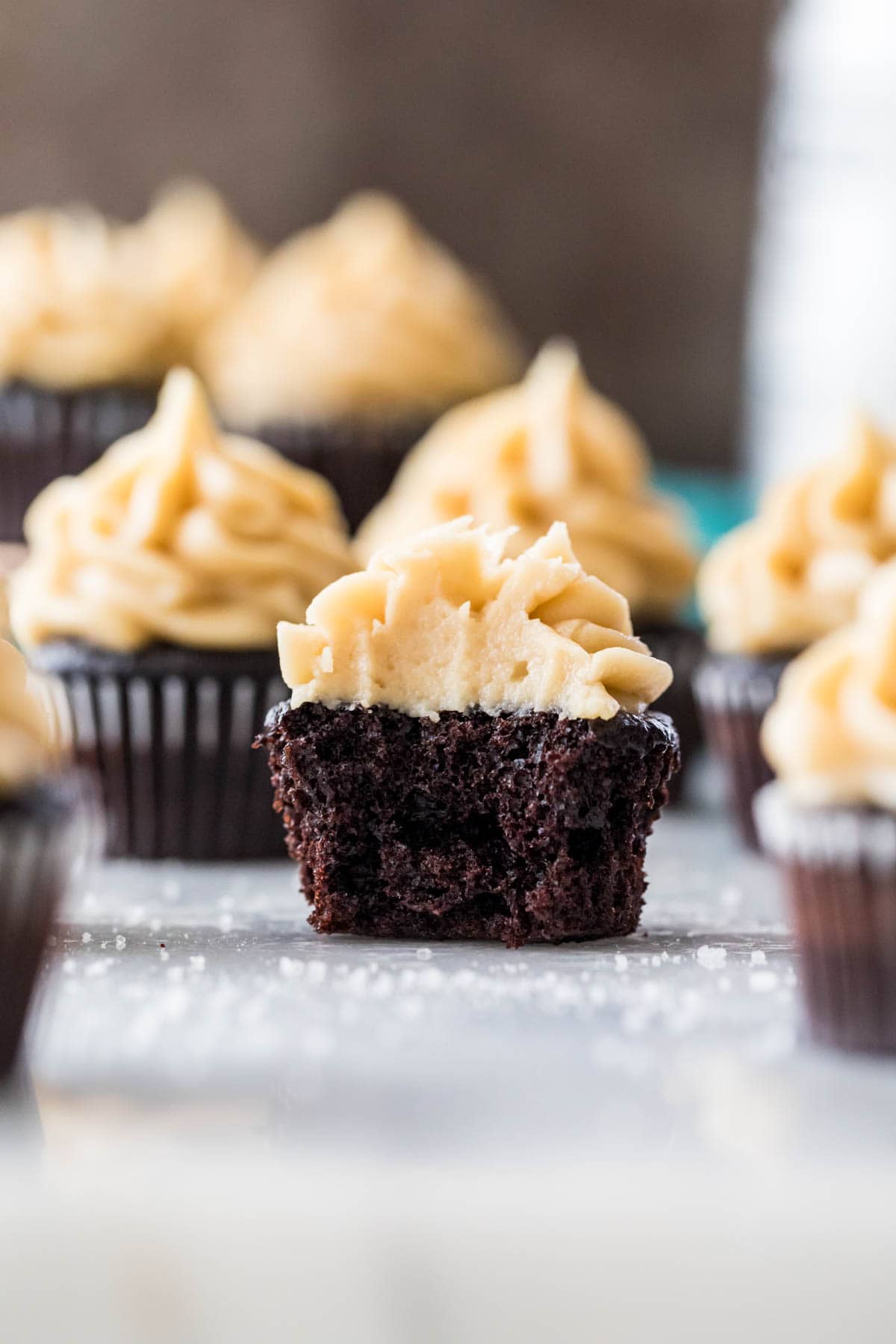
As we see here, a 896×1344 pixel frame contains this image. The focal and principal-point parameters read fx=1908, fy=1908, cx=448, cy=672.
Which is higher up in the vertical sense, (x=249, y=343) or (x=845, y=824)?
(x=249, y=343)

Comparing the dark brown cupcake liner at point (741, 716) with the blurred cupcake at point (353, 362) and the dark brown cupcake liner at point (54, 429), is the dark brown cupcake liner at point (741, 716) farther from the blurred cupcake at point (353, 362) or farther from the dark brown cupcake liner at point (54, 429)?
the dark brown cupcake liner at point (54, 429)

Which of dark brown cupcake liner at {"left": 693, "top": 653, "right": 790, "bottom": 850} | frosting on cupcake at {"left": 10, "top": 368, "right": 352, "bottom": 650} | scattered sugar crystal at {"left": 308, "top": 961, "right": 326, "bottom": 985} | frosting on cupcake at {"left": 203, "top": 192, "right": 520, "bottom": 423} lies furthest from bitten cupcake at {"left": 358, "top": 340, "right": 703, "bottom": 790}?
scattered sugar crystal at {"left": 308, "top": 961, "right": 326, "bottom": 985}

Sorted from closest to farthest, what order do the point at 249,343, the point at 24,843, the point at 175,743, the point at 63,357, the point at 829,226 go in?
the point at 24,843, the point at 175,743, the point at 63,357, the point at 249,343, the point at 829,226

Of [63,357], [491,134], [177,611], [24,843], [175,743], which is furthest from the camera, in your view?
[491,134]

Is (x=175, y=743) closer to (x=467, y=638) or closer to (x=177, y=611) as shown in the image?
(x=177, y=611)

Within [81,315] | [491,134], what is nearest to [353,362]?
[81,315]

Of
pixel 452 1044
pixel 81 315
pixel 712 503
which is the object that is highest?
pixel 81 315
